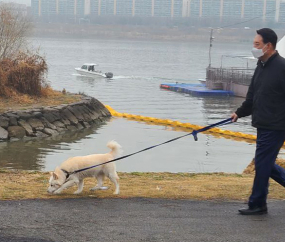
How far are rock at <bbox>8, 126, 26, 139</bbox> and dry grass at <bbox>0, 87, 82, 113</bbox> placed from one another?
1168 mm

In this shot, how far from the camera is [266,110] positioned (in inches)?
288

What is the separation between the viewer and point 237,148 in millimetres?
24266

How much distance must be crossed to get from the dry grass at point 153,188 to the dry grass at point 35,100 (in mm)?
15784

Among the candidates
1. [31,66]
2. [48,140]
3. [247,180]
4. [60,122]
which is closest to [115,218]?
[247,180]

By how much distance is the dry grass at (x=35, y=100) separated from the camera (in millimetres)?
26828

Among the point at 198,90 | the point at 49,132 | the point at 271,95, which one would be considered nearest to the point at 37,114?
the point at 49,132

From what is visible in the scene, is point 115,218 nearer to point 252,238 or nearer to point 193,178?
point 252,238

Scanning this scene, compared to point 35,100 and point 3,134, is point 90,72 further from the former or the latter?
point 3,134

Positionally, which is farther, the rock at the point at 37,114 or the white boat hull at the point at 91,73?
the white boat hull at the point at 91,73

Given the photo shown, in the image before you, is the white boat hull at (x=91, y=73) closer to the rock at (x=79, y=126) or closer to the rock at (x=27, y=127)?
the rock at (x=79, y=126)

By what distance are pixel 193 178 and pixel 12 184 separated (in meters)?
2.92

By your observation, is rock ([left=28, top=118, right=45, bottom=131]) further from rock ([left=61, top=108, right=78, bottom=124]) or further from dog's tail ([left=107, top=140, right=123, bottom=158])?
dog's tail ([left=107, top=140, right=123, bottom=158])

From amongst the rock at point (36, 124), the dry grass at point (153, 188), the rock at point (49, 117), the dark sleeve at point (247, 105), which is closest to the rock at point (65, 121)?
the rock at point (49, 117)

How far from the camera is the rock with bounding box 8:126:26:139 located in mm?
24188
